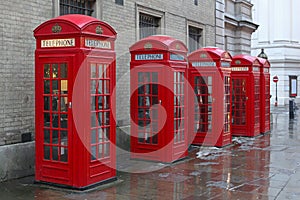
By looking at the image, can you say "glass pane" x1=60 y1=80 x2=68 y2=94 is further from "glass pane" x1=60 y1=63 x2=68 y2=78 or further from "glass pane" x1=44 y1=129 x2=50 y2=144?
"glass pane" x1=44 y1=129 x2=50 y2=144

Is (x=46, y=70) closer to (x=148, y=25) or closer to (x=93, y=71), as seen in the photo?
(x=93, y=71)

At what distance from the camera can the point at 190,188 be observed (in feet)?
24.2

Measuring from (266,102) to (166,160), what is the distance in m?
7.22

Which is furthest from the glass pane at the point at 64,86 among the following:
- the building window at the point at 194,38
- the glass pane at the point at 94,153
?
the building window at the point at 194,38

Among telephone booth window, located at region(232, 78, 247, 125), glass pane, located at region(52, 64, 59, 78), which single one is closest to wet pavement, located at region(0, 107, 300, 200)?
glass pane, located at region(52, 64, 59, 78)

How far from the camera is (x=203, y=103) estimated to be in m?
11.7

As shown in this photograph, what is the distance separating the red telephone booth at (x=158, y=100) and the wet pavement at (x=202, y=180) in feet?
1.15

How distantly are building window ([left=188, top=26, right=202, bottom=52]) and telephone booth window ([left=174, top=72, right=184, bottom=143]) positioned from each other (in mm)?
6113

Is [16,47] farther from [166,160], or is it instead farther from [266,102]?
[266,102]

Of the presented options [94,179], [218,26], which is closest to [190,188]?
[94,179]

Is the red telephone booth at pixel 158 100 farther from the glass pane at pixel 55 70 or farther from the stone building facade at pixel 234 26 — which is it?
the stone building facade at pixel 234 26

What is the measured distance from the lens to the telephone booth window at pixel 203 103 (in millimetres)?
11547

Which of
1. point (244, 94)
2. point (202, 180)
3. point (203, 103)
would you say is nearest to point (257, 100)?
point (244, 94)

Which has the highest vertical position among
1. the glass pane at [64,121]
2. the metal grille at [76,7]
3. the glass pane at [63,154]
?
the metal grille at [76,7]
